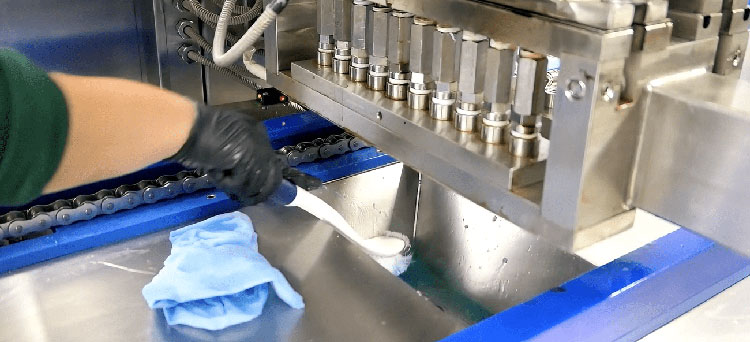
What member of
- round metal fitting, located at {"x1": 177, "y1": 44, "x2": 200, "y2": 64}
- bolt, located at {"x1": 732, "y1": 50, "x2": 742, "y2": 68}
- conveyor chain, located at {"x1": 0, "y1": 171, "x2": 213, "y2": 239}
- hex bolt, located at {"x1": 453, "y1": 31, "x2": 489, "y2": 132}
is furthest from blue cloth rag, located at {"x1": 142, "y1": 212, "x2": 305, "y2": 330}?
bolt, located at {"x1": 732, "y1": 50, "x2": 742, "y2": 68}

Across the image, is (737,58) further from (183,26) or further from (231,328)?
(183,26)

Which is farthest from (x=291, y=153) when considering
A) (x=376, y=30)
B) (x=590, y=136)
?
(x=590, y=136)

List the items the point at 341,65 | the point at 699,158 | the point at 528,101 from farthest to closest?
1. the point at 341,65
2. the point at 528,101
3. the point at 699,158

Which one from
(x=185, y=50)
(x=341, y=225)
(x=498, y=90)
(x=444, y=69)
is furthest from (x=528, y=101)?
A: (x=185, y=50)

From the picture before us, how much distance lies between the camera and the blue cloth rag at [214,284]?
3.20ft

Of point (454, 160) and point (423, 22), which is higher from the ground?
point (423, 22)

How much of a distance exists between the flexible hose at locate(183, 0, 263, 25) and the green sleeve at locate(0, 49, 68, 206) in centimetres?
47

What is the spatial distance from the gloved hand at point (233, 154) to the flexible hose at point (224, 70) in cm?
41

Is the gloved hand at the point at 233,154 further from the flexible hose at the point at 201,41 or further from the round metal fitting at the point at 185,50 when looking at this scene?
the round metal fitting at the point at 185,50

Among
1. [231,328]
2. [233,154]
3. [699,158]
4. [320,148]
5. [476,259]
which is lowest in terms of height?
[476,259]

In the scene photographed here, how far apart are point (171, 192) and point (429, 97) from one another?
1.71 feet

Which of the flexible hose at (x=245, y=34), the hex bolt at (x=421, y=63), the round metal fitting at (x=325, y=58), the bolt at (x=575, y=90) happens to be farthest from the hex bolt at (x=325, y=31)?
the bolt at (x=575, y=90)

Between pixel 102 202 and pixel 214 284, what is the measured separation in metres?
0.30

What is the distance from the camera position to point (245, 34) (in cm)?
107
